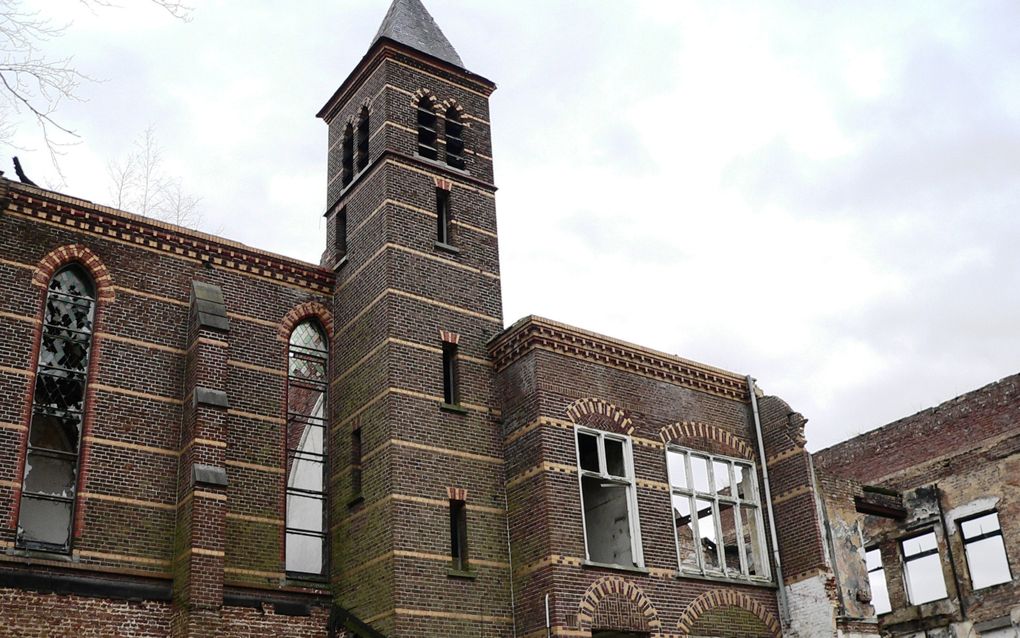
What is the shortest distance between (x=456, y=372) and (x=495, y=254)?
11.1 ft

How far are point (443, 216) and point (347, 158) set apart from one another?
338 cm

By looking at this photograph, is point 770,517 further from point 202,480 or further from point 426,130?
point 202,480

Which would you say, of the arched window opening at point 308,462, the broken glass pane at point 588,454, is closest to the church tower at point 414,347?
the arched window opening at point 308,462

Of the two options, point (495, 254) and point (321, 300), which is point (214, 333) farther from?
point (495, 254)

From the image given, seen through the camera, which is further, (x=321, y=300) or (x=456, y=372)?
(x=321, y=300)

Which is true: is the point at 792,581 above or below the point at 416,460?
below

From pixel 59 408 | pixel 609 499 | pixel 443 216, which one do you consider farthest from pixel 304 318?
pixel 609 499

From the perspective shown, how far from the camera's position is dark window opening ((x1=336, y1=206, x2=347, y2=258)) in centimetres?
2366

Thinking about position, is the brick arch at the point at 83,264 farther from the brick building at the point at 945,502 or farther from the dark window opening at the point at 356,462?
the brick building at the point at 945,502

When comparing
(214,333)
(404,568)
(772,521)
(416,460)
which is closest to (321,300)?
(214,333)

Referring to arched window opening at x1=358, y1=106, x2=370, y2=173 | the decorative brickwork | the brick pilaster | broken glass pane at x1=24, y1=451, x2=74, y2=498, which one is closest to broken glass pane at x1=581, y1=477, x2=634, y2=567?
the decorative brickwork

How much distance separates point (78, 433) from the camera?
18859mm

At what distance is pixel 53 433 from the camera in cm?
1948

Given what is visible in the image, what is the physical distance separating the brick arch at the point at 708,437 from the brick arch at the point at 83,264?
11700 mm
